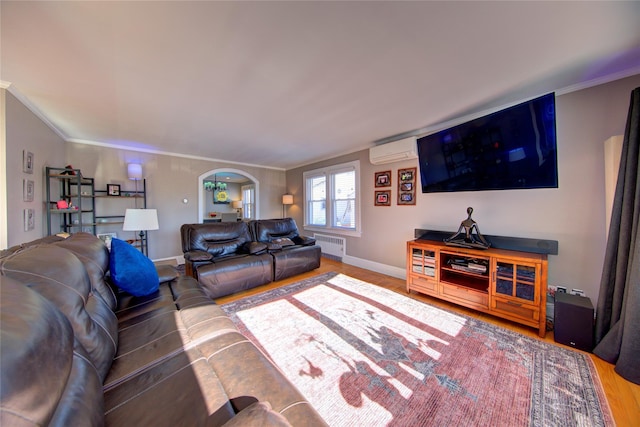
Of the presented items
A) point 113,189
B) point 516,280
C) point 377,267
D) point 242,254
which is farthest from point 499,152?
point 113,189

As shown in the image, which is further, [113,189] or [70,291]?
[113,189]

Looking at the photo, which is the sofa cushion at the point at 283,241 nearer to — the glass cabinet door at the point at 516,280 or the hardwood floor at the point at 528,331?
the hardwood floor at the point at 528,331

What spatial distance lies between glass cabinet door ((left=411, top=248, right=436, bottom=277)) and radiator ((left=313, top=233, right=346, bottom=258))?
1797mm

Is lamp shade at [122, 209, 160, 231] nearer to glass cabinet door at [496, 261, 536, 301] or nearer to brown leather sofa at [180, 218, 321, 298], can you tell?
brown leather sofa at [180, 218, 321, 298]

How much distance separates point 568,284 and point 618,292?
1.47 feet

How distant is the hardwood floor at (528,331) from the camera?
1.27 m

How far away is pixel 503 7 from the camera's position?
4.03 feet

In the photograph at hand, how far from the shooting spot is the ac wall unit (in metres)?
3.16

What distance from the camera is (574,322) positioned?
5.87 feet

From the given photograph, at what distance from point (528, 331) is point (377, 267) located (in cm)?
204

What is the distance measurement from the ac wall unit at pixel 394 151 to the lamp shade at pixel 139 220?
3592mm

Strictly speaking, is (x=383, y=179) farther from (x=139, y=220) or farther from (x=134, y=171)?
(x=134, y=171)

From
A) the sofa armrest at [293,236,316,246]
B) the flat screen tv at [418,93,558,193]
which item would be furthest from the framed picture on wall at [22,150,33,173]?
the flat screen tv at [418,93,558,193]

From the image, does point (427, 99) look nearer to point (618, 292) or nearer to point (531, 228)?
point (531, 228)
